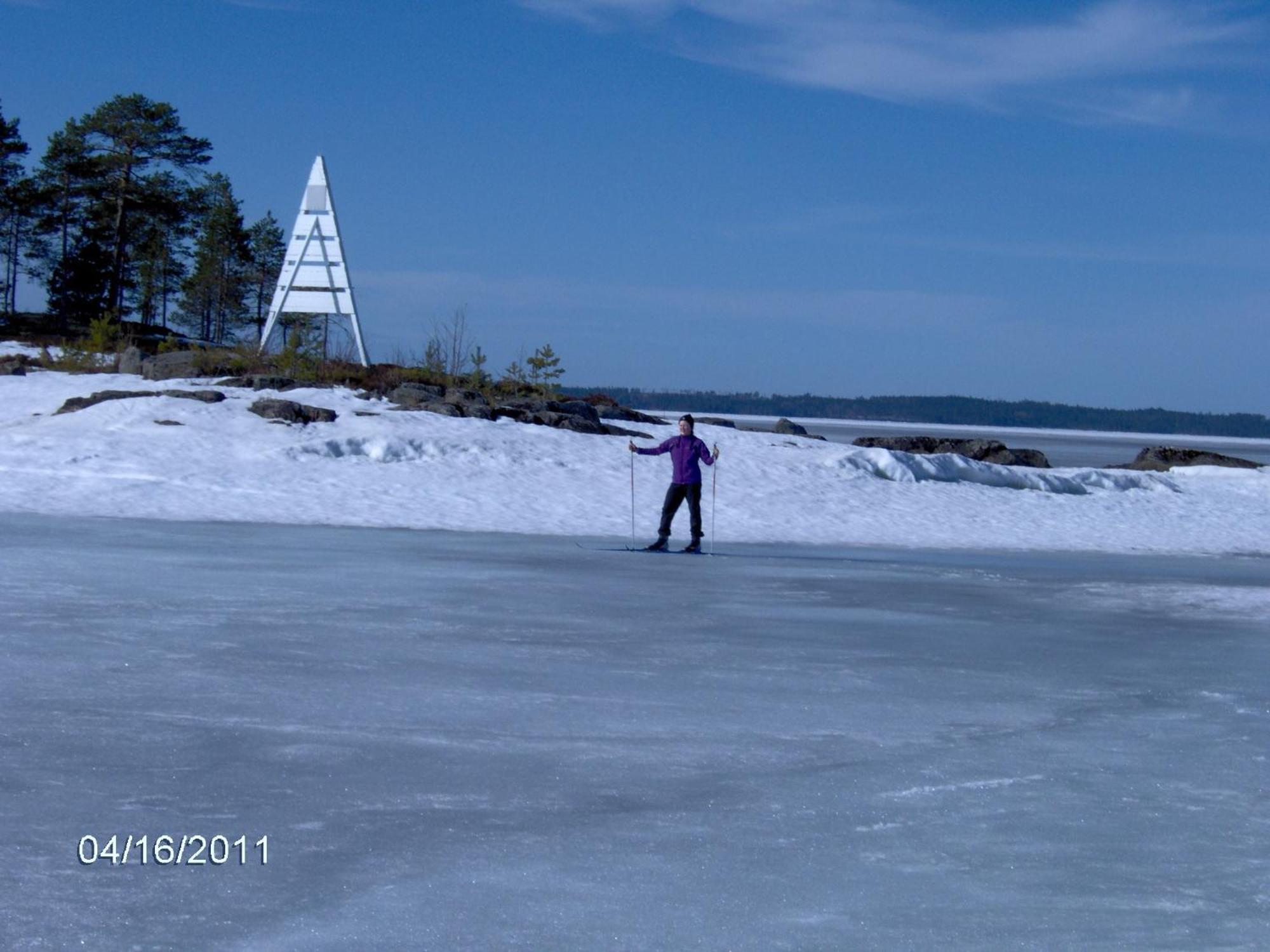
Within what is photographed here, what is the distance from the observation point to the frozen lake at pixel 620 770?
3861 mm

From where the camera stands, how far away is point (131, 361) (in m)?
32.4

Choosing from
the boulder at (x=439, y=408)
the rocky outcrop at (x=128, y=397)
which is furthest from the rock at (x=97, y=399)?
the boulder at (x=439, y=408)

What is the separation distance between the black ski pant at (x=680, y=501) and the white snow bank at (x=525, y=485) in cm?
221

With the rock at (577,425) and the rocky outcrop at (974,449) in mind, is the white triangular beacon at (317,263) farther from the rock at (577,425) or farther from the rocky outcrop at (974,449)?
the rocky outcrop at (974,449)

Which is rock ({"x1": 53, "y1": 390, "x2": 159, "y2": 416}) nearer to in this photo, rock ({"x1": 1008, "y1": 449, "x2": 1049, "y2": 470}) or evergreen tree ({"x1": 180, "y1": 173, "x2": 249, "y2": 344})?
rock ({"x1": 1008, "y1": 449, "x2": 1049, "y2": 470})

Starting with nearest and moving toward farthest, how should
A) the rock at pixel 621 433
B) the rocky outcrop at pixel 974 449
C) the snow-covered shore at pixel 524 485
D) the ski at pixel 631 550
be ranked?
the ski at pixel 631 550 → the snow-covered shore at pixel 524 485 → the rock at pixel 621 433 → the rocky outcrop at pixel 974 449

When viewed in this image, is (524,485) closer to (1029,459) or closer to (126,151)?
(1029,459)

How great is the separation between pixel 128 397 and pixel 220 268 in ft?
165

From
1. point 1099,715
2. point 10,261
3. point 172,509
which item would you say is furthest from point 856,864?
point 10,261

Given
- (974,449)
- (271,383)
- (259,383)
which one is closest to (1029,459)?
(974,449)

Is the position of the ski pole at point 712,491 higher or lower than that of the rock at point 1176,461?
lower

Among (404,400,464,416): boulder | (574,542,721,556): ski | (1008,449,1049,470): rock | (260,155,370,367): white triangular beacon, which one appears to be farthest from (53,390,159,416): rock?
(1008,449,1049,470): rock

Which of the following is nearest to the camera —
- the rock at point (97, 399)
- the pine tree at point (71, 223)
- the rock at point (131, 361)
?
the rock at point (97, 399)

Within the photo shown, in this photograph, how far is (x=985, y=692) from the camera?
24.1 ft
